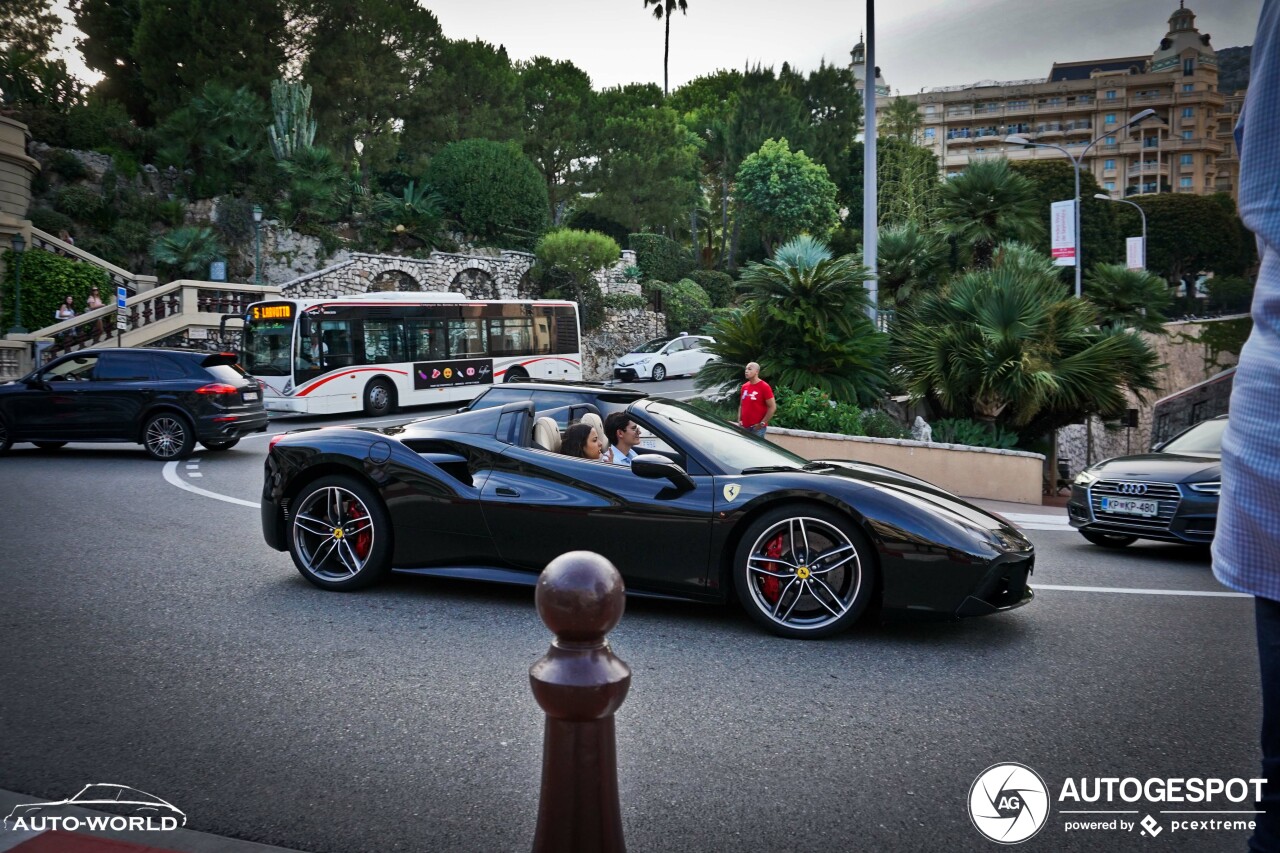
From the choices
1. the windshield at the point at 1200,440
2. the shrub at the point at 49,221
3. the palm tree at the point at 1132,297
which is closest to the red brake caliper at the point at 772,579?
the windshield at the point at 1200,440

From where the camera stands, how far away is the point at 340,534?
21.2ft

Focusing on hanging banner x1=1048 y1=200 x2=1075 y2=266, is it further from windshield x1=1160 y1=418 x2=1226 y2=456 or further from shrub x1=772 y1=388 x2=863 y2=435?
windshield x1=1160 y1=418 x2=1226 y2=456

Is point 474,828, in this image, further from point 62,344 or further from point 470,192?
point 470,192

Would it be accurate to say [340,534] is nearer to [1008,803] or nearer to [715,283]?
[1008,803]

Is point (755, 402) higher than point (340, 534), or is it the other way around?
point (755, 402)

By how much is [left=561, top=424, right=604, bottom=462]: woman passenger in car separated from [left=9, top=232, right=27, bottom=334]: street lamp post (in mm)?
25949

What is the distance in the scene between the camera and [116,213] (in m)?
35.1

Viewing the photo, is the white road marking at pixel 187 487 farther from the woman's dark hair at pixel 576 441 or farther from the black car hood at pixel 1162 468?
the black car hood at pixel 1162 468

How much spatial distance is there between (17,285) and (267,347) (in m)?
9.43

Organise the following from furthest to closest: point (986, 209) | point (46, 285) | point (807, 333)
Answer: point (46, 285)
point (986, 209)
point (807, 333)

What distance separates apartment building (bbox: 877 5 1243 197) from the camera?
107m

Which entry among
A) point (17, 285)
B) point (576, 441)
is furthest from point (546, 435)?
point (17, 285)

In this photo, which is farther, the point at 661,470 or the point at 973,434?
the point at 973,434

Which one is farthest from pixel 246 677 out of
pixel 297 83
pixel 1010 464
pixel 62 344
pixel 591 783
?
pixel 297 83
